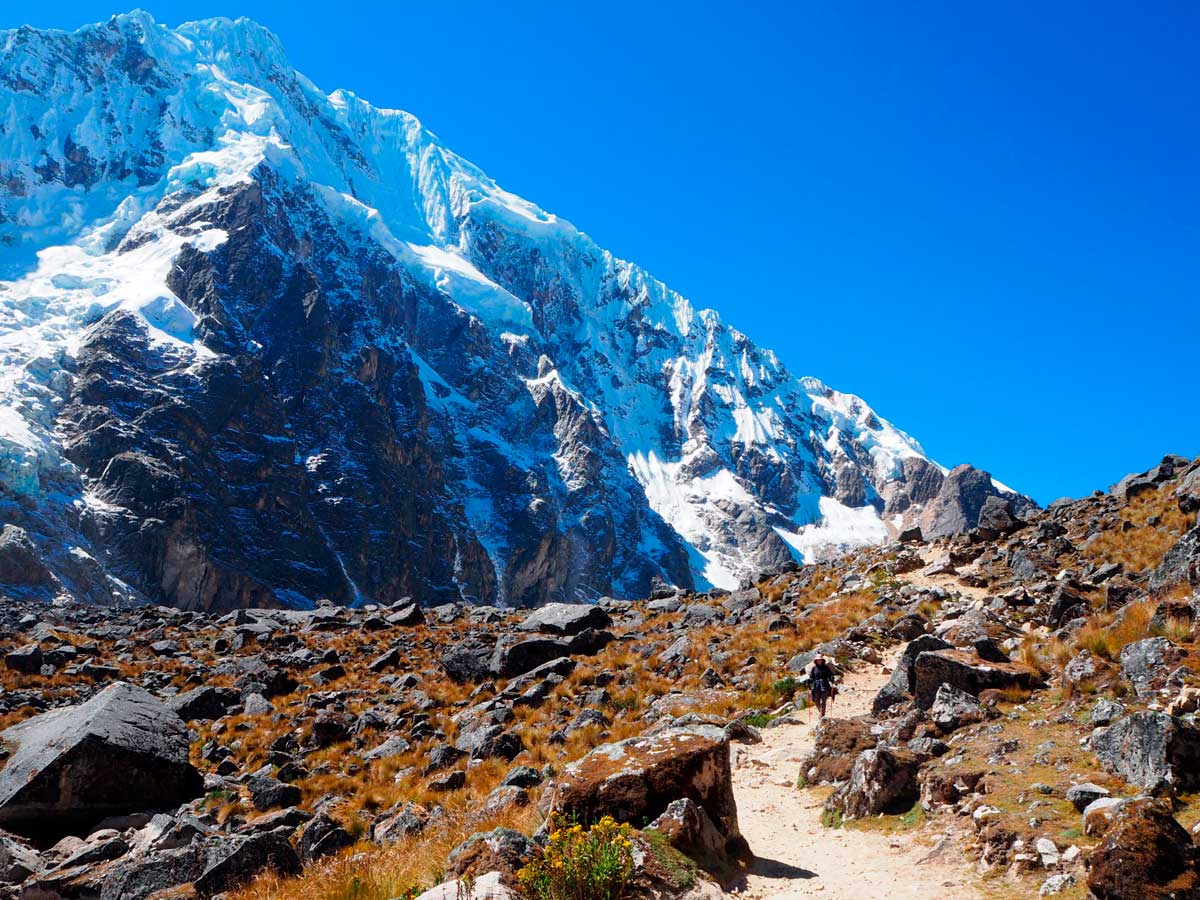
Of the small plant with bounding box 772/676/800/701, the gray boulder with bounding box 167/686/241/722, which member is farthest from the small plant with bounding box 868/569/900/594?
the gray boulder with bounding box 167/686/241/722

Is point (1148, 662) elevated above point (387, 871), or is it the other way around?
point (1148, 662)

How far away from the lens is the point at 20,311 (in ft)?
577

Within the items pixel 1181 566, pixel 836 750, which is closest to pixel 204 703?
pixel 836 750

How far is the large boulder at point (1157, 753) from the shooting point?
744 cm

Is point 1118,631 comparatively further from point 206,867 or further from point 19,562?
point 19,562

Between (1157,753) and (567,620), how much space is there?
23.7 metres

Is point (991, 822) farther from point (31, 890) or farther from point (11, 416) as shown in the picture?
point (11, 416)

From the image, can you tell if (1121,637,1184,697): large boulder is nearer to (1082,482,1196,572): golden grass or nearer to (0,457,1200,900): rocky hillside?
(0,457,1200,900): rocky hillside

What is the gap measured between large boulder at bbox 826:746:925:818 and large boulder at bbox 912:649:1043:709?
282 centimetres

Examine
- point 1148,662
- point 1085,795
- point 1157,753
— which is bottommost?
point 1085,795

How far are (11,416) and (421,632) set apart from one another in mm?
152688

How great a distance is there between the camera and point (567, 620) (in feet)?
98.3

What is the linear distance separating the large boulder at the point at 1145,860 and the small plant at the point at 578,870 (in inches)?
157

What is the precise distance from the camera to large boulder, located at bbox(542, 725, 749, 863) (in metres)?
8.12
